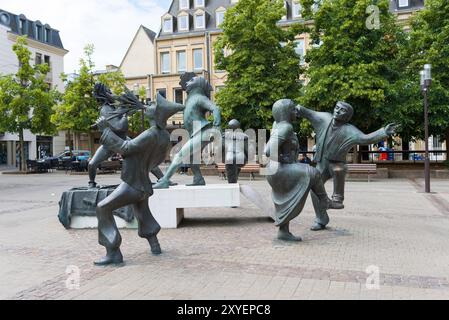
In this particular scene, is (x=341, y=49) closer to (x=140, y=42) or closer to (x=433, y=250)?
(x=433, y=250)

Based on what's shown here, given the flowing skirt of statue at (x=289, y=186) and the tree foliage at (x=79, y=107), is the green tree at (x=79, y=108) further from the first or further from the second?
the flowing skirt of statue at (x=289, y=186)

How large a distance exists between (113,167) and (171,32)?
72.6 ft

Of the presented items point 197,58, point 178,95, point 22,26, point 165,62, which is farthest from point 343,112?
point 22,26

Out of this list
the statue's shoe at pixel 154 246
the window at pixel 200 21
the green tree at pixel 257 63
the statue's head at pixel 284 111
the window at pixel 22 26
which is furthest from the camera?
the window at pixel 22 26

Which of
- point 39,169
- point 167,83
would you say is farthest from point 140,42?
point 39,169

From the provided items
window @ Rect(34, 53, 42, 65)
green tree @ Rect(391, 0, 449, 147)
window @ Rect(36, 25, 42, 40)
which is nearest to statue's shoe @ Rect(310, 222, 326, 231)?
green tree @ Rect(391, 0, 449, 147)

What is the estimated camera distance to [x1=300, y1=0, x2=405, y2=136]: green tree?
2006 cm

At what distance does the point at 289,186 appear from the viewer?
22.6ft

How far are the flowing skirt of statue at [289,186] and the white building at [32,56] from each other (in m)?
37.9

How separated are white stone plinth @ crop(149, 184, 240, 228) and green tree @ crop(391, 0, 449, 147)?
14003 millimetres

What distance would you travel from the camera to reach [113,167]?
87.4ft

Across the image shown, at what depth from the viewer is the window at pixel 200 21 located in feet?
143

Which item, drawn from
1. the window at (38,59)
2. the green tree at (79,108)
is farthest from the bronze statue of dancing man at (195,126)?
the window at (38,59)

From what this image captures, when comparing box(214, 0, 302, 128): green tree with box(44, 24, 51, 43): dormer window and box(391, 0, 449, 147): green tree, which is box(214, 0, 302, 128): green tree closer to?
box(391, 0, 449, 147): green tree
